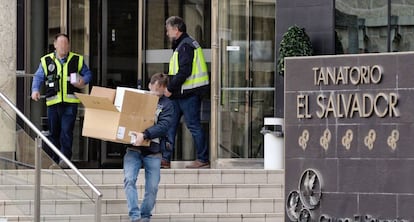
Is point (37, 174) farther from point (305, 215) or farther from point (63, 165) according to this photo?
point (305, 215)

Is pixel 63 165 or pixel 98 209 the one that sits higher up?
pixel 63 165

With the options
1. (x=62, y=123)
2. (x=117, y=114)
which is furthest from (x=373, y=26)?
(x=117, y=114)

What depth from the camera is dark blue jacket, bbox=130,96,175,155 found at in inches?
452

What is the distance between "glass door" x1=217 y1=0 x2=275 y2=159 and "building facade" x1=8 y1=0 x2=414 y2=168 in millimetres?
15

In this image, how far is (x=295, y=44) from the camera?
1494 centimetres

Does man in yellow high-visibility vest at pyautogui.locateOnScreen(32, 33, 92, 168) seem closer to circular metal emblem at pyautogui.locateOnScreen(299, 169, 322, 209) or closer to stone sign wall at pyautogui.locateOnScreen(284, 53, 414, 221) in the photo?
stone sign wall at pyautogui.locateOnScreen(284, 53, 414, 221)

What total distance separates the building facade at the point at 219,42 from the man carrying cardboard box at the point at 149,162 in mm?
4182

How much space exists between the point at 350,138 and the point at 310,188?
75 centimetres

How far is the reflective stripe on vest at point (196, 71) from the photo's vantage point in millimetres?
14586

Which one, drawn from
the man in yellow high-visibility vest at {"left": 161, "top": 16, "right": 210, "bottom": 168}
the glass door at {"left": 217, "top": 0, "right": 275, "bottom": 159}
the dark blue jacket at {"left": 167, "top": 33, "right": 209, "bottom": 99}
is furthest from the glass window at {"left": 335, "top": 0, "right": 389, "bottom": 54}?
the dark blue jacket at {"left": 167, "top": 33, "right": 209, "bottom": 99}

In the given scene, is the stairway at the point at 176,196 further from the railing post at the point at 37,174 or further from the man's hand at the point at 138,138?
the man's hand at the point at 138,138

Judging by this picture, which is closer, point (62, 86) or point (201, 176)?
point (201, 176)

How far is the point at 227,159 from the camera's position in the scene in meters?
16.0

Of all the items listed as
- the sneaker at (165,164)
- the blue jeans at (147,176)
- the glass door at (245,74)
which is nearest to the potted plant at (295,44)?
the glass door at (245,74)
